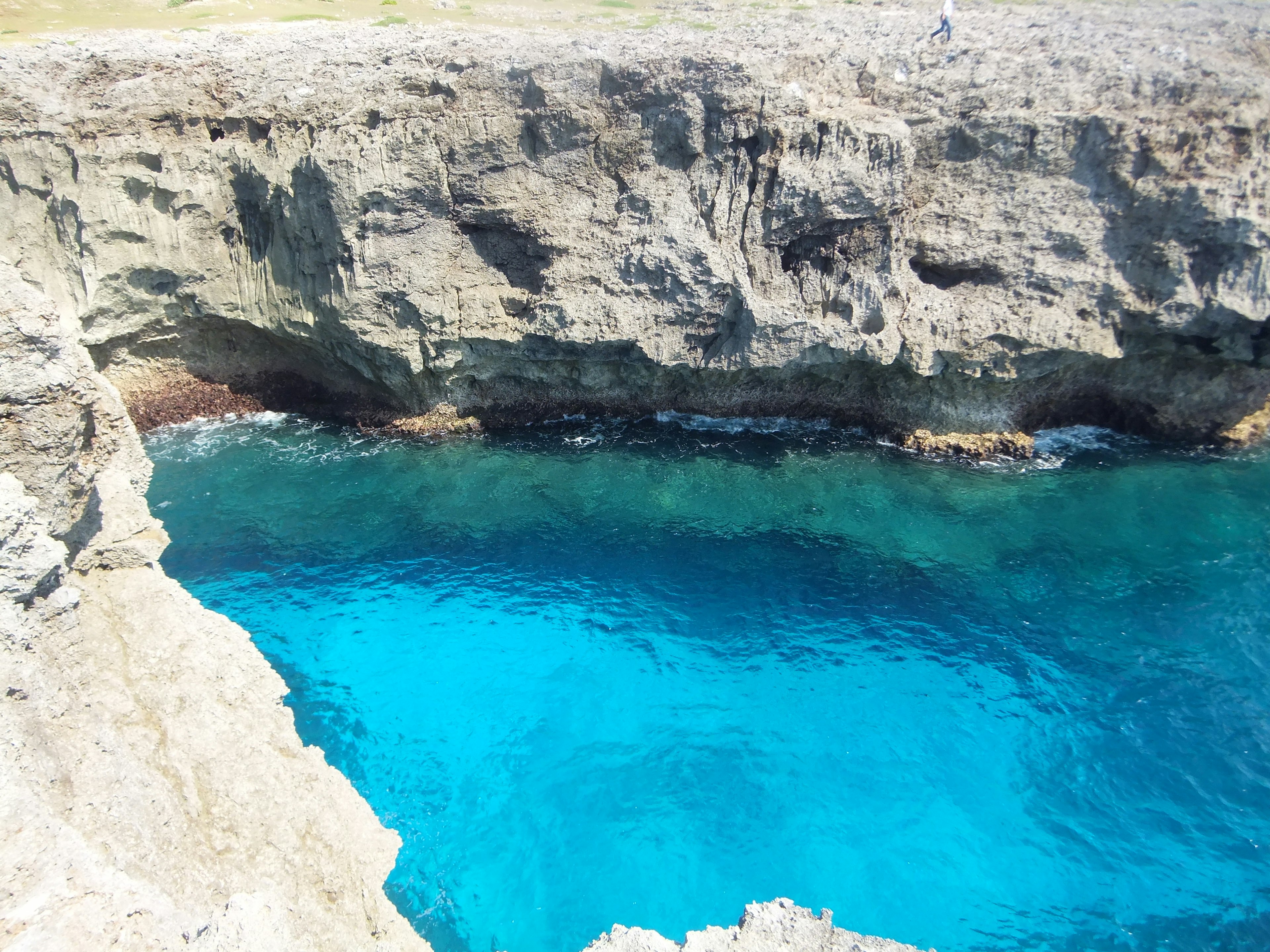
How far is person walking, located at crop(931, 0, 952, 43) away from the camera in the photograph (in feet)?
87.5

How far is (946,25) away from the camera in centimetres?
2672

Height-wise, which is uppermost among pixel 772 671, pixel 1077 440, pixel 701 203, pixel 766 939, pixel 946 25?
pixel 946 25

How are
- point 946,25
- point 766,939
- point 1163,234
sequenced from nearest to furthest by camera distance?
1. point 766,939
2. point 1163,234
3. point 946,25

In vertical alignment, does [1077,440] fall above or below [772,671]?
above

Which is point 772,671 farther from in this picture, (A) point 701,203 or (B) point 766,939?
(A) point 701,203

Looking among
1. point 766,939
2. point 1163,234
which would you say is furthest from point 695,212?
point 766,939

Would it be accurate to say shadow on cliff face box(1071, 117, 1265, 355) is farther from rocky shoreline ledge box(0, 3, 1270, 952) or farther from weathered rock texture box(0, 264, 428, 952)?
weathered rock texture box(0, 264, 428, 952)

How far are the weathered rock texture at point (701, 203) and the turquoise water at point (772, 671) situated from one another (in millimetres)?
3922

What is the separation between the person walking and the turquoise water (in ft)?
50.0

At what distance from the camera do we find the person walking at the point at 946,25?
2666 centimetres

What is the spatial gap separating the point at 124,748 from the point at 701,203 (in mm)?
23130

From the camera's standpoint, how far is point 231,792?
9.61 meters

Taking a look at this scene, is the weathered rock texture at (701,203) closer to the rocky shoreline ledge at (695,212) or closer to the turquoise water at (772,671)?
the rocky shoreline ledge at (695,212)

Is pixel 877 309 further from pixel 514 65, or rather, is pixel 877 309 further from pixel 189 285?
pixel 189 285
